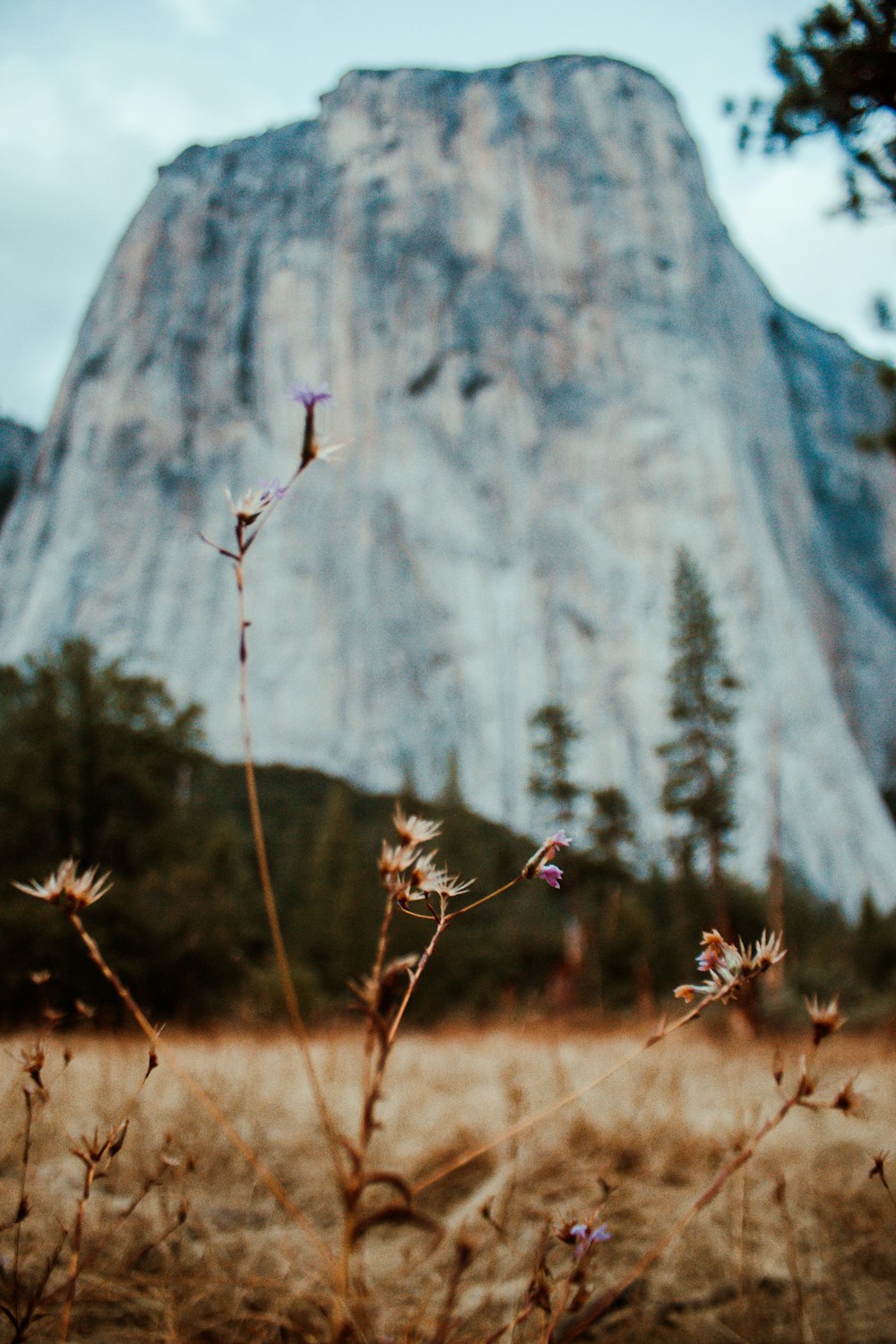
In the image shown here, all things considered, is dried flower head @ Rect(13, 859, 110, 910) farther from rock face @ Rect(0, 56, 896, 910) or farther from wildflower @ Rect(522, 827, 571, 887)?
rock face @ Rect(0, 56, 896, 910)

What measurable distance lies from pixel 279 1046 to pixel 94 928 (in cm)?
662

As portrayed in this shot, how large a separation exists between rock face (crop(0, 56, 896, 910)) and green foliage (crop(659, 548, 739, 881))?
15.3 m

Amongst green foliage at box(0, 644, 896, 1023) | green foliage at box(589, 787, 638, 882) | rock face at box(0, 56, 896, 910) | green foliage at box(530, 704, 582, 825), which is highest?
rock face at box(0, 56, 896, 910)

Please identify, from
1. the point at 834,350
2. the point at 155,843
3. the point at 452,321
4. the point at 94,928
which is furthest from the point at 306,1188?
the point at 834,350

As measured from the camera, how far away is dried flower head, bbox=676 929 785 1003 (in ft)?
2.45

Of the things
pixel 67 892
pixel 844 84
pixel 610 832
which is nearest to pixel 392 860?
pixel 67 892

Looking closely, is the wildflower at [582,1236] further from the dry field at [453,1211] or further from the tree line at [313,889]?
the tree line at [313,889]

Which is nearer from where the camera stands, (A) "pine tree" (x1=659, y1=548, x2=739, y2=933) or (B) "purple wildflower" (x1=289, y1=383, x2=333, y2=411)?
(B) "purple wildflower" (x1=289, y1=383, x2=333, y2=411)

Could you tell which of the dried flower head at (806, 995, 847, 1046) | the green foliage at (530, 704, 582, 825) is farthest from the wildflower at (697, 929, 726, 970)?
the green foliage at (530, 704, 582, 825)

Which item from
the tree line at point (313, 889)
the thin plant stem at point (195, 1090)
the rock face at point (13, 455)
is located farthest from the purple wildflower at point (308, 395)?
the rock face at point (13, 455)

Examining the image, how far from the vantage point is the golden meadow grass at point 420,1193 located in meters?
0.72

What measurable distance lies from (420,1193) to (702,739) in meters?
15.4

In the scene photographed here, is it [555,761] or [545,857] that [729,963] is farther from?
[555,761]

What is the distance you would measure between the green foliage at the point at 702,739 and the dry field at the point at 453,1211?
1275cm
